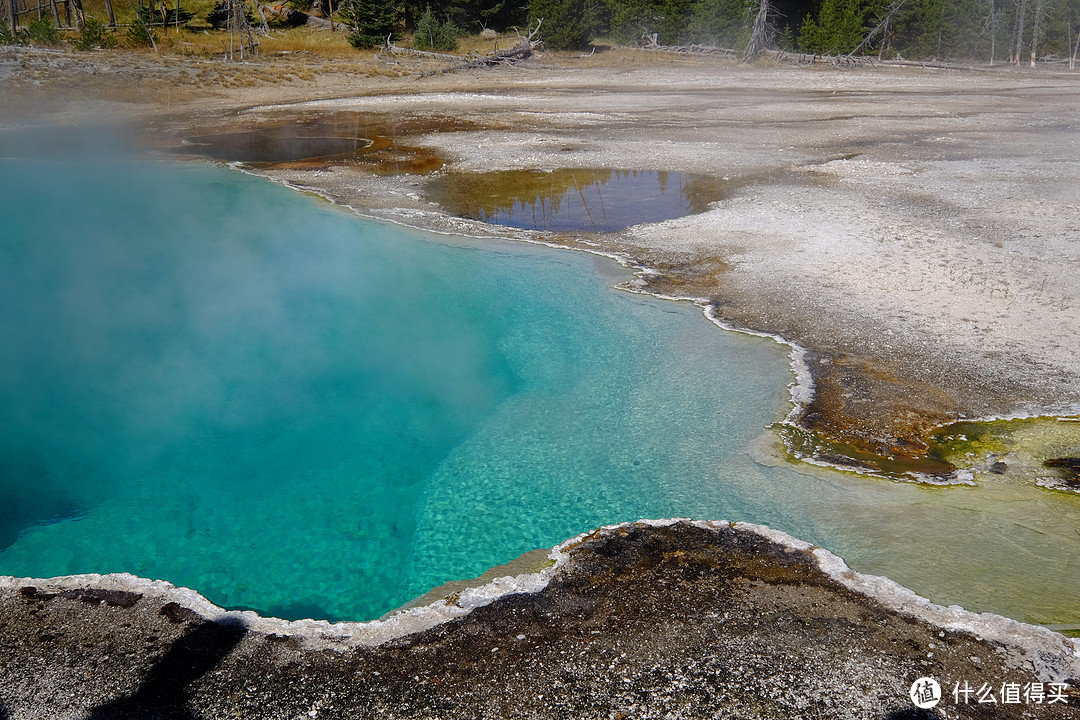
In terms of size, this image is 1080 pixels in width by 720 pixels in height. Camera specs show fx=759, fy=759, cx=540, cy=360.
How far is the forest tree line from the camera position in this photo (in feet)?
101

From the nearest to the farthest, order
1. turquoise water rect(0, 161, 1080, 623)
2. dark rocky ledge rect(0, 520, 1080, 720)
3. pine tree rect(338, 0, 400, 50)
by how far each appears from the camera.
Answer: dark rocky ledge rect(0, 520, 1080, 720) → turquoise water rect(0, 161, 1080, 623) → pine tree rect(338, 0, 400, 50)

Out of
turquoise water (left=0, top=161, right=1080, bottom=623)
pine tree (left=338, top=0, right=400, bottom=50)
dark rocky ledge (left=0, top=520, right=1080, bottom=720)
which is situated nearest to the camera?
dark rocky ledge (left=0, top=520, right=1080, bottom=720)

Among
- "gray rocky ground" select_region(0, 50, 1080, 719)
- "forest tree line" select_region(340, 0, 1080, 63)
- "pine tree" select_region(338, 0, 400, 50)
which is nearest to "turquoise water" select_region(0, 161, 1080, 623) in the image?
"gray rocky ground" select_region(0, 50, 1080, 719)

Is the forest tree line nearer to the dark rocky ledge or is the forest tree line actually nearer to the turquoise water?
the turquoise water

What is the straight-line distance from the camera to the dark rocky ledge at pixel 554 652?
3193 millimetres

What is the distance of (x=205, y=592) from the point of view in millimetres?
4395

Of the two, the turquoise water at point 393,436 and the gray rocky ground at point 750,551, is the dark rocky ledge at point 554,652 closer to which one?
the gray rocky ground at point 750,551

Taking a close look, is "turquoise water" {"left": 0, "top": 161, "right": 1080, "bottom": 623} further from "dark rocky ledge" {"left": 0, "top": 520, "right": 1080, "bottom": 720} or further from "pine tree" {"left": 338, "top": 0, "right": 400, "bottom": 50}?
"pine tree" {"left": 338, "top": 0, "right": 400, "bottom": 50}

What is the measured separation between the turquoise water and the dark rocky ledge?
57 cm

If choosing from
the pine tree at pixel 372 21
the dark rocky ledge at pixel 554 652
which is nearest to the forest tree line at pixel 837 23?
the pine tree at pixel 372 21

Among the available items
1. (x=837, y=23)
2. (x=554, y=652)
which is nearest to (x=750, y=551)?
(x=554, y=652)

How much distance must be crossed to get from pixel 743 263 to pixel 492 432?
4.08 meters

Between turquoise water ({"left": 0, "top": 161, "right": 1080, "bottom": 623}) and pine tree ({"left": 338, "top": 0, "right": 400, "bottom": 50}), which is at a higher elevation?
pine tree ({"left": 338, "top": 0, "right": 400, "bottom": 50})

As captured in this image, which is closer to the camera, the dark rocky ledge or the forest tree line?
the dark rocky ledge
